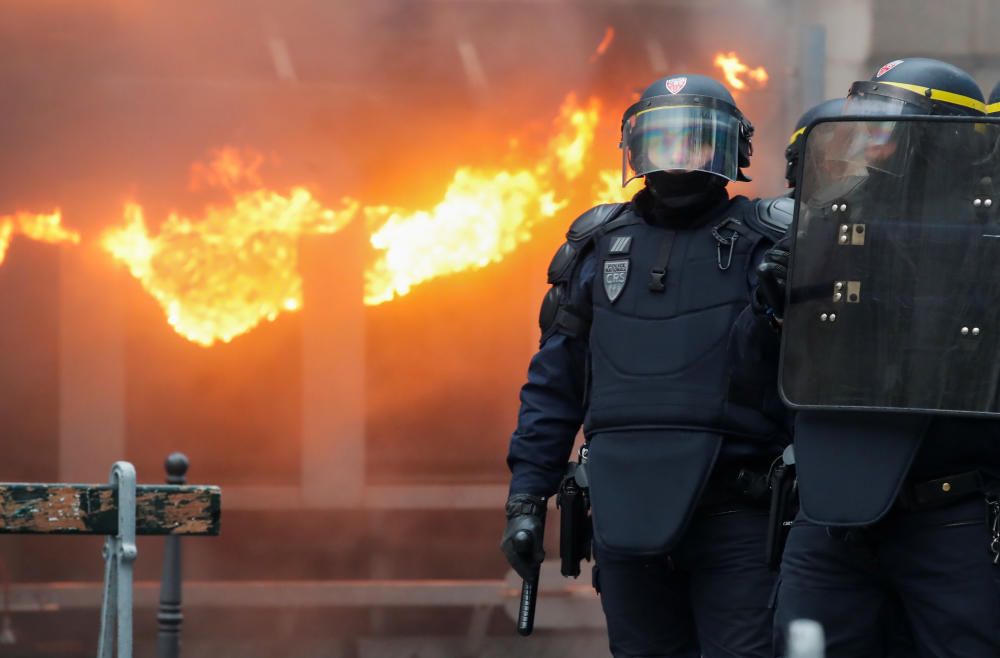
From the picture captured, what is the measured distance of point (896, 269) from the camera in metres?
2.67

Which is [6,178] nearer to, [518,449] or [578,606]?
[578,606]

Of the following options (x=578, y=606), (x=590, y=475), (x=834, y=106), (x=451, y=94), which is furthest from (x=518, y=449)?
(x=451, y=94)

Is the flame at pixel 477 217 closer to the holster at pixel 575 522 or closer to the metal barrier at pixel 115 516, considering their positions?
the holster at pixel 575 522

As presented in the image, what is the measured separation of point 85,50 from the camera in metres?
7.30

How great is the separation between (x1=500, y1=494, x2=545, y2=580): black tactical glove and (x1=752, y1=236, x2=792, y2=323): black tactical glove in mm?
831

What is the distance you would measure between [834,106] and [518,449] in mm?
1125

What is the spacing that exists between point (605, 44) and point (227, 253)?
1765 mm

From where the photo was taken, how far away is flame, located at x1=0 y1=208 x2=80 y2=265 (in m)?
7.14

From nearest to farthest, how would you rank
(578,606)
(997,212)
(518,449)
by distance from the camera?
(997,212), (518,449), (578,606)

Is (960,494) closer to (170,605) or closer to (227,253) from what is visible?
(170,605)

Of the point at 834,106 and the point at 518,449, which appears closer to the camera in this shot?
the point at 518,449

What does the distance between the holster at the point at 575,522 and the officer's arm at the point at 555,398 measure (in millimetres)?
57

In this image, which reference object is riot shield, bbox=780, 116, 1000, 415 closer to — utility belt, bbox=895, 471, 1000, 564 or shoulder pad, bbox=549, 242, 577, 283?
utility belt, bbox=895, 471, 1000, 564

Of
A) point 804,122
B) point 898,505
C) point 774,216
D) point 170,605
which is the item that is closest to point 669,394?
point 774,216
